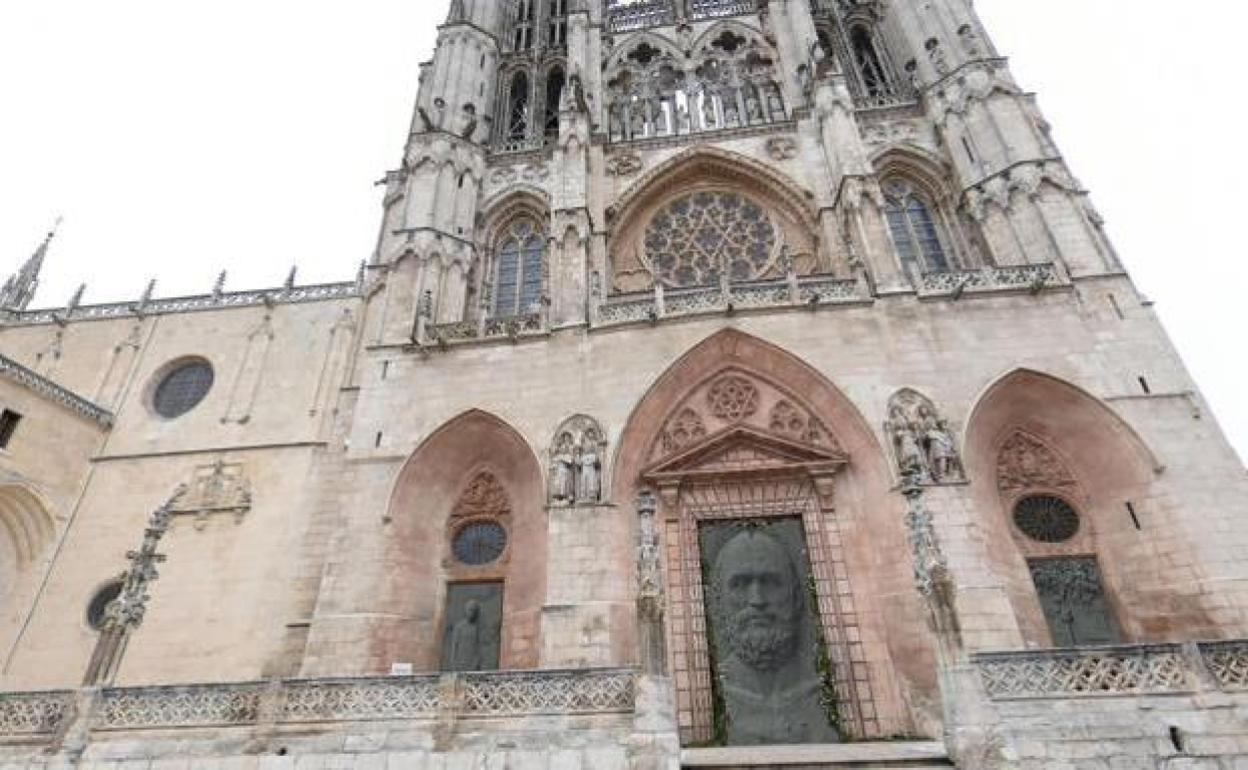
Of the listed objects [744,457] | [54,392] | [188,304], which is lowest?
[744,457]

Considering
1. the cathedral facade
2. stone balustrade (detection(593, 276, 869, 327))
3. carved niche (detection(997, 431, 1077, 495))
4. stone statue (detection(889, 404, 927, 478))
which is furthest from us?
stone balustrade (detection(593, 276, 869, 327))

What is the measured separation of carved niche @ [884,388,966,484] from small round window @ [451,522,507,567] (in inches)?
284

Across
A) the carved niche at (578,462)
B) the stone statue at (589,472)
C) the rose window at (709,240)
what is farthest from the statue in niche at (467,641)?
the rose window at (709,240)

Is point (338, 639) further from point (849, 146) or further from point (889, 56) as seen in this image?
point (889, 56)

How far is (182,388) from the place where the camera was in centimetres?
1655

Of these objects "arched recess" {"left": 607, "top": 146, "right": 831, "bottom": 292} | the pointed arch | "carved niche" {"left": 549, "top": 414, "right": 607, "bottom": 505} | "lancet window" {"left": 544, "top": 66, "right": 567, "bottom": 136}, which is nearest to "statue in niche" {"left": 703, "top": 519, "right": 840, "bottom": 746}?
"carved niche" {"left": 549, "top": 414, "right": 607, "bottom": 505}

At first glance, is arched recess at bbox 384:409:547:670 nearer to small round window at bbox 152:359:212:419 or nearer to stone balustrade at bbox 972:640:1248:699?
stone balustrade at bbox 972:640:1248:699

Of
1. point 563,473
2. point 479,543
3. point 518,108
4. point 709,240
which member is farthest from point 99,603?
point 518,108

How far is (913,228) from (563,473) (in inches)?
411

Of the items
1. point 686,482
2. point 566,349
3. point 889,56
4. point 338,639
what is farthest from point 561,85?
point 338,639

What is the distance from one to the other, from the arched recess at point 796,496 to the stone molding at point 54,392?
1317 cm

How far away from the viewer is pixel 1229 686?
6875 mm

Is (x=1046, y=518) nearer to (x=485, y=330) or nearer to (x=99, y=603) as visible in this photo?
(x=485, y=330)

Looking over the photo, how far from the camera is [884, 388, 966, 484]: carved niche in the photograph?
10312 millimetres
